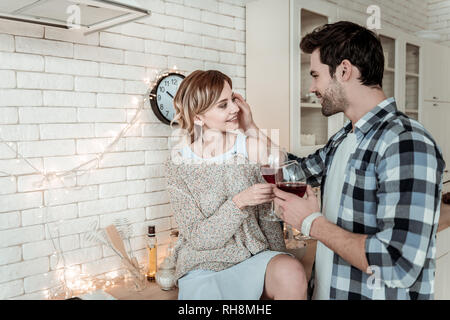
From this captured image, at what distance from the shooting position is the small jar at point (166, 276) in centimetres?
178

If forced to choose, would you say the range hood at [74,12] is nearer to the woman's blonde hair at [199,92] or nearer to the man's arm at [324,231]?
the woman's blonde hair at [199,92]

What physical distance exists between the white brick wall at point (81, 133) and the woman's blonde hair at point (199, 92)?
31 cm

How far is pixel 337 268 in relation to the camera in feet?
4.49

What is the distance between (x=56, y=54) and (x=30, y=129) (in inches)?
13.3

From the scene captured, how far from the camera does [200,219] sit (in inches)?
64.2

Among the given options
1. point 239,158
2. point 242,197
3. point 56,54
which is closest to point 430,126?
point 239,158

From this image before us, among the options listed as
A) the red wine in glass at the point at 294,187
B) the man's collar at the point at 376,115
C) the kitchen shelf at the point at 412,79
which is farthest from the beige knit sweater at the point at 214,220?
the kitchen shelf at the point at 412,79

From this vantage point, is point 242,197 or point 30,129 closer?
point 242,197

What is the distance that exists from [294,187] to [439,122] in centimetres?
309

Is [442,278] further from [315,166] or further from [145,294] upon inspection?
[145,294]

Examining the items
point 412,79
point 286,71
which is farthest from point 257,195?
point 412,79
